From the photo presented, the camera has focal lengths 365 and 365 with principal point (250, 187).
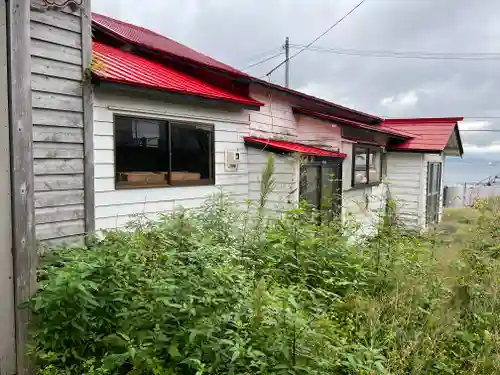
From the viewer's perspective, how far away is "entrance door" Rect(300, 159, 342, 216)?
6812mm

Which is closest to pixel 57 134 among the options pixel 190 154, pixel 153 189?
pixel 153 189

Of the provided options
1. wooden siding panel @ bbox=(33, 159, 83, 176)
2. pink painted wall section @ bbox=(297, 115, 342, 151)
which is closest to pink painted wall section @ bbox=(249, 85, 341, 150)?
pink painted wall section @ bbox=(297, 115, 342, 151)

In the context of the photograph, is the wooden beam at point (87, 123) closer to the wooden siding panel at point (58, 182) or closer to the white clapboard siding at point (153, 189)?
the wooden siding panel at point (58, 182)

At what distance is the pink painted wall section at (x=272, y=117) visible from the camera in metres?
7.16

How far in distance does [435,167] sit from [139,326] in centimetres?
1186

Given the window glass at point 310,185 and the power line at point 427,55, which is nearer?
the window glass at point 310,185

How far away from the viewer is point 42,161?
11.6 feet

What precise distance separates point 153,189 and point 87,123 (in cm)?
142

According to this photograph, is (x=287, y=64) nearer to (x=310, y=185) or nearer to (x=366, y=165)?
(x=366, y=165)

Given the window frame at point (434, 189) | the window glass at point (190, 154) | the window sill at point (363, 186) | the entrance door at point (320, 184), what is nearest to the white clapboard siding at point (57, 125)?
the window glass at point (190, 154)

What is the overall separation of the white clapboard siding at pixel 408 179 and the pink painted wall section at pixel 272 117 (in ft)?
14.2

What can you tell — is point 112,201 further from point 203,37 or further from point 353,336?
point 203,37

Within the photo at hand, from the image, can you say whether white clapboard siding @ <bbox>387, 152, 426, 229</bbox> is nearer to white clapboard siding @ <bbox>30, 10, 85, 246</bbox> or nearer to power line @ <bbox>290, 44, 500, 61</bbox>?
white clapboard siding @ <bbox>30, 10, 85, 246</bbox>

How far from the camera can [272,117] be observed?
765 cm
